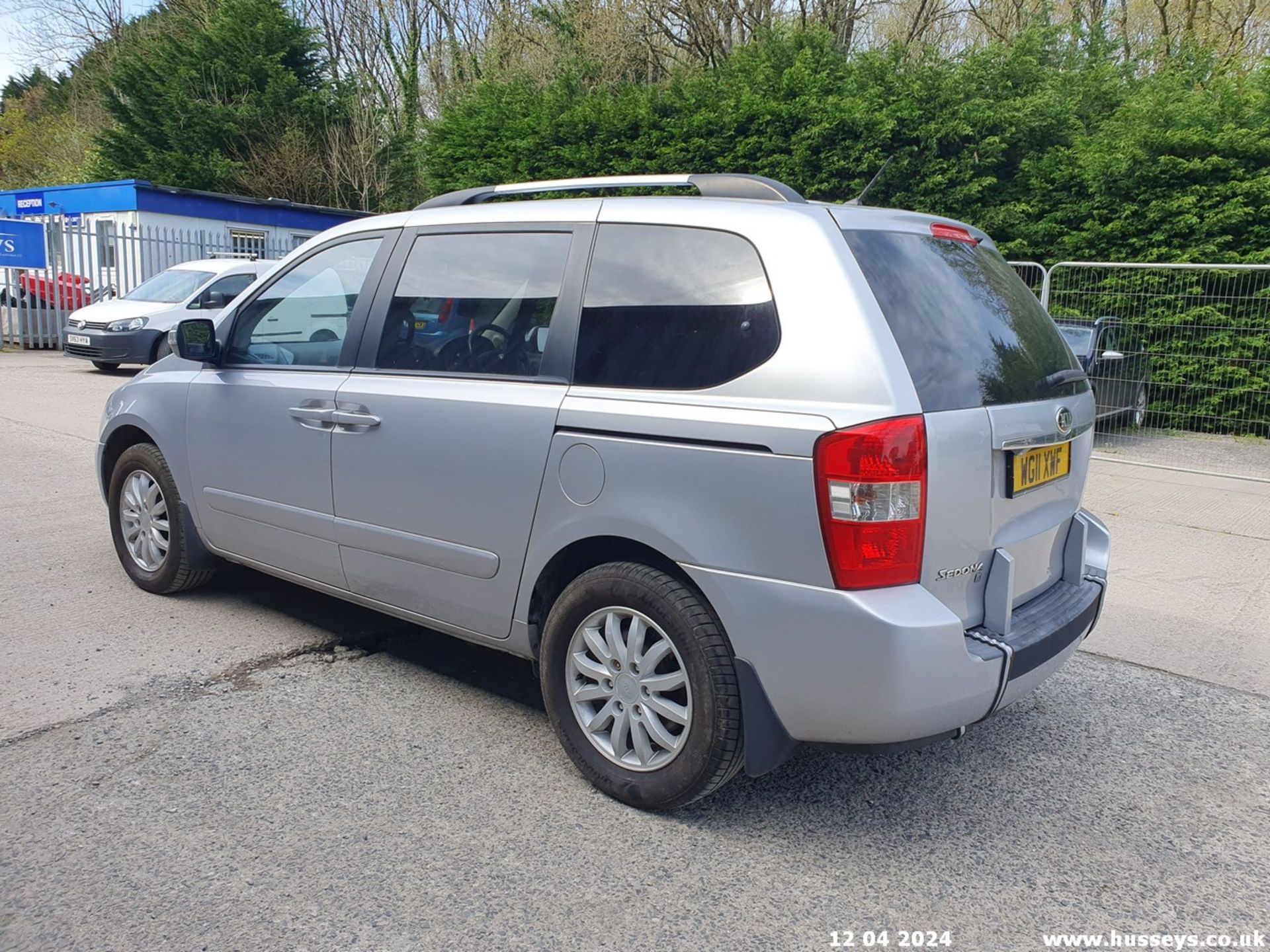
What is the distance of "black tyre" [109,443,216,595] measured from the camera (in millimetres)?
4879

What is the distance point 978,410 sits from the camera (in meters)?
2.96

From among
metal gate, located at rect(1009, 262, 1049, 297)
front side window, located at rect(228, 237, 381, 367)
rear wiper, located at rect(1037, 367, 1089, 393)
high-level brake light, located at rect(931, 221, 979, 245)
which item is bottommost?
rear wiper, located at rect(1037, 367, 1089, 393)

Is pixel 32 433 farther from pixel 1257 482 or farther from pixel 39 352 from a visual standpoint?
pixel 1257 482

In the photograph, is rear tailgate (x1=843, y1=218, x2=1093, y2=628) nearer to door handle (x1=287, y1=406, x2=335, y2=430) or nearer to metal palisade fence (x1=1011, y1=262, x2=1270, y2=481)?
door handle (x1=287, y1=406, x2=335, y2=430)

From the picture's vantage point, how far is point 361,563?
398 cm

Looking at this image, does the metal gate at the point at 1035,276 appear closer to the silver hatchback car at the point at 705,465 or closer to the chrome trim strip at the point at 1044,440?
the silver hatchback car at the point at 705,465

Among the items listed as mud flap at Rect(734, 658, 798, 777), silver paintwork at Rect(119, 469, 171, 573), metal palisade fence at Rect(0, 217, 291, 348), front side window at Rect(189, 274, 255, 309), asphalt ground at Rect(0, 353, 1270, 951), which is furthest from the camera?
metal palisade fence at Rect(0, 217, 291, 348)

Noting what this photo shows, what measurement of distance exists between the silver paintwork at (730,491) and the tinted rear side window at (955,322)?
67mm

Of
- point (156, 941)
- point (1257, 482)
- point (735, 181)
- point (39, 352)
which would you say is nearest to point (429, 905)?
point (156, 941)

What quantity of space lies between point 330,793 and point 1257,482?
8721 millimetres

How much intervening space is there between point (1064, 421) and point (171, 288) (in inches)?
605

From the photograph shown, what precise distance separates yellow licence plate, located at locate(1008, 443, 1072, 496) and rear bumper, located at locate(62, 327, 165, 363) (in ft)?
47.0

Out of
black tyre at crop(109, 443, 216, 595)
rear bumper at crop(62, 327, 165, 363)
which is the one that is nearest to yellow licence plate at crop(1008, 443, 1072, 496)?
black tyre at crop(109, 443, 216, 595)

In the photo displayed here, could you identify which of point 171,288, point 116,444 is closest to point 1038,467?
point 116,444
